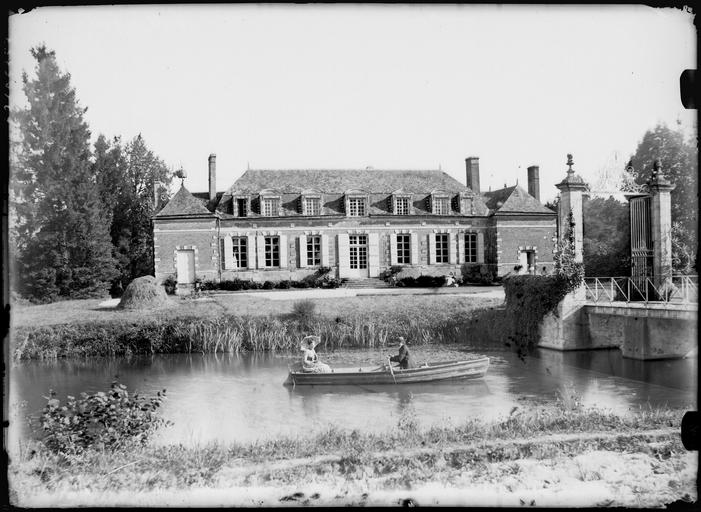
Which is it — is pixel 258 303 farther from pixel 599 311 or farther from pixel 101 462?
pixel 101 462

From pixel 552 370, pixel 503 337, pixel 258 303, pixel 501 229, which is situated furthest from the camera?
pixel 501 229

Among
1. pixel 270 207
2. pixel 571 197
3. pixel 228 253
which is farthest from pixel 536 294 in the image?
pixel 228 253

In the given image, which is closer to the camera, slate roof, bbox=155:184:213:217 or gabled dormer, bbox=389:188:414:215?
slate roof, bbox=155:184:213:217

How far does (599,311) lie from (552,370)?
2.36m

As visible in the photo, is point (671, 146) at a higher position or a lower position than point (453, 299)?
higher

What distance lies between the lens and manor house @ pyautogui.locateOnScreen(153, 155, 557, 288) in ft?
78.4

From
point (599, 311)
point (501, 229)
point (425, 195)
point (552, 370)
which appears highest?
point (425, 195)

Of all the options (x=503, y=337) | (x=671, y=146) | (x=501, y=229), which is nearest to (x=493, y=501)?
(x=503, y=337)

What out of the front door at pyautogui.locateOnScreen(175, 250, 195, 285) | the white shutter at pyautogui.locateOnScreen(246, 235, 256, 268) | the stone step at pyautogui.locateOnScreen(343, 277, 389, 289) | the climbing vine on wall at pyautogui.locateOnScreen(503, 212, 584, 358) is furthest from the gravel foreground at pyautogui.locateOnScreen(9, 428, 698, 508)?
the white shutter at pyautogui.locateOnScreen(246, 235, 256, 268)

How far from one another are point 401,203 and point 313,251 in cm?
430

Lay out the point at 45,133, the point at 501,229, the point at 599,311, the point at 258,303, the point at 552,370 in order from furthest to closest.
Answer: the point at 501,229 < the point at 258,303 < the point at 599,311 < the point at 552,370 < the point at 45,133

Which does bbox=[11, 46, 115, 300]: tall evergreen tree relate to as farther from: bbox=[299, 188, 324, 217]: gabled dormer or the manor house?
bbox=[299, 188, 324, 217]: gabled dormer

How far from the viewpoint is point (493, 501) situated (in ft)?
16.2

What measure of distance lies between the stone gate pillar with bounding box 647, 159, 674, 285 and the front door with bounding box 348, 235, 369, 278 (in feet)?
42.9
